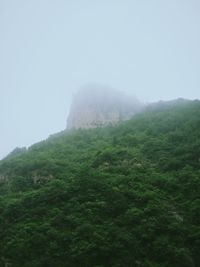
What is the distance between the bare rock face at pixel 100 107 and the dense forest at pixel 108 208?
32.8 meters

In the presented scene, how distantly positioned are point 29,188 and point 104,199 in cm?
634

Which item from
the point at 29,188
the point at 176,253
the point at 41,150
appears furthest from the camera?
the point at 41,150

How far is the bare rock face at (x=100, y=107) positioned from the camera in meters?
63.6

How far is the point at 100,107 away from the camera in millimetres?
→ 67938

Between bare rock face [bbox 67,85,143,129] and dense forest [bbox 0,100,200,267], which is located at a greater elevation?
bare rock face [bbox 67,85,143,129]

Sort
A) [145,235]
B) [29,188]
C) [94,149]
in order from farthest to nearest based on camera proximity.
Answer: [94,149], [29,188], [145,235]

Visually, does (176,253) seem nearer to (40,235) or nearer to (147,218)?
(147,218)

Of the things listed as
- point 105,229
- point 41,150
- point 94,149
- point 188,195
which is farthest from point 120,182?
point 41,150

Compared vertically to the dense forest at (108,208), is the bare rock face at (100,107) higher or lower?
higher

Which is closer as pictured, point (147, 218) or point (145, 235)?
point (145, 235)

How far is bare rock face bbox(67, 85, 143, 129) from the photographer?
6359 cm

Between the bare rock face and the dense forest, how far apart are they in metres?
32.8

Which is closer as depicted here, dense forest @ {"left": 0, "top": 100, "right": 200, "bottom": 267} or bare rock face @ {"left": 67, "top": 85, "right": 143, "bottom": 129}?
dense forest @ {"left": 0, "top": 100, "right": 200, "bottom": 267}

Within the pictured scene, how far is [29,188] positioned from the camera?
23.3 meters
